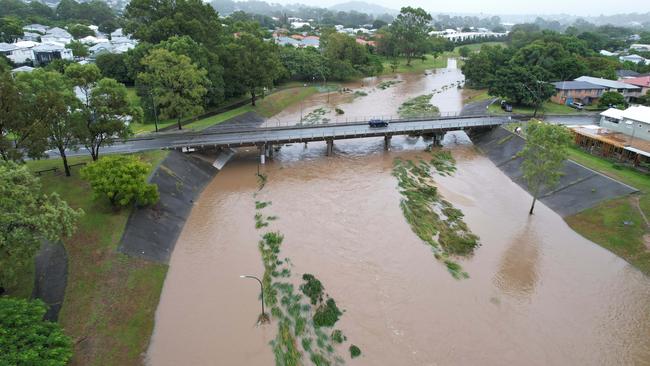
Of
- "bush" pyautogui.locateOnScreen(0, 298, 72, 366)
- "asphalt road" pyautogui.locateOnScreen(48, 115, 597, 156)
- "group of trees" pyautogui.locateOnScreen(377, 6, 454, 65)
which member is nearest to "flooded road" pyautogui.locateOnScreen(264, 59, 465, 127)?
"asphalt road" pyautogui.locateOnScreen(48, 115, 597, 156)

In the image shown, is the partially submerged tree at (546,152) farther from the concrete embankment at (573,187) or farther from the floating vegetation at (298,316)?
the floating vegetation at (298,316)

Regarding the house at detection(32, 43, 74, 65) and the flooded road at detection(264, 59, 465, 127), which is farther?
the house at detection(32, 43, 74, 65)

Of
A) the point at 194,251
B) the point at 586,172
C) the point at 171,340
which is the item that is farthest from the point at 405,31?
the point at 171,340

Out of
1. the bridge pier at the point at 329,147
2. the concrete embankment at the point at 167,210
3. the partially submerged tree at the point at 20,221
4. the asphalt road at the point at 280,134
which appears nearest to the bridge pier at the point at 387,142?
the asphalt road at the point at 280,134

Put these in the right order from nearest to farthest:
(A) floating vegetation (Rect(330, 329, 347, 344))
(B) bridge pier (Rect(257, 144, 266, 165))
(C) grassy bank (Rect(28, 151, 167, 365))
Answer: (C) grassy bank (Rect(28, 151, 167, 365)) < (A) floating vegetation (Rect(330, 329, 347, 344)) < (B) bridge pier (Rect(257, 144, 266, 165))

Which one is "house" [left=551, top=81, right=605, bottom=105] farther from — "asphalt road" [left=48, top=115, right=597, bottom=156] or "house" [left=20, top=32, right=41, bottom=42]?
"house" [left=20, top=32, right=41, bottom=42]

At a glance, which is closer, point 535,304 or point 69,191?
point 535,304

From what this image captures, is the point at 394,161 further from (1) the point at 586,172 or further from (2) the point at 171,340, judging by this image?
(2) the point at 171,340
